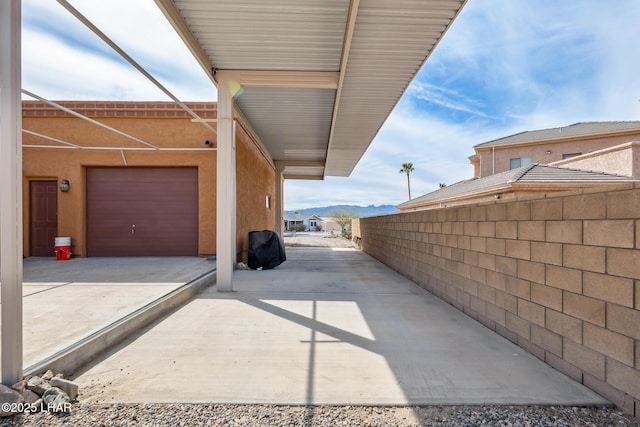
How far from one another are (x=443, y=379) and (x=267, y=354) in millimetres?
1570

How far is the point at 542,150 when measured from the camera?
20781 mm

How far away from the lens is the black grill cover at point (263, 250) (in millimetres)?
8141

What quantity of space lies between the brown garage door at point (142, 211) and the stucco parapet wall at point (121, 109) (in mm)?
1554

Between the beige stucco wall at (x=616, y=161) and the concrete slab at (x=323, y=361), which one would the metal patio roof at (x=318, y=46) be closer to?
the concrete slab at (x=323, y=361)

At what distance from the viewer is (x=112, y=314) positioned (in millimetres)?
3703

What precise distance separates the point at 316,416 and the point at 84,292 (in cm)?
448

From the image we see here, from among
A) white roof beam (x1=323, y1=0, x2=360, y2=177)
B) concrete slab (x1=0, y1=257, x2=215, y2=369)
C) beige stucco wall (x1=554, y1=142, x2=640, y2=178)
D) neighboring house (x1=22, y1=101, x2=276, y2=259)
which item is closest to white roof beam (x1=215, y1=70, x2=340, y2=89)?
white roof beam (x1=323, y1=0, x2=360, y2=177)

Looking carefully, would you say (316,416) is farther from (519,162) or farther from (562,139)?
(562,139)

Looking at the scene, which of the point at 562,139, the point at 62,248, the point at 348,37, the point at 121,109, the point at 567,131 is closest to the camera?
the point at 348,37

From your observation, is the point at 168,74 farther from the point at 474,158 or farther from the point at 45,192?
the point at 474,158

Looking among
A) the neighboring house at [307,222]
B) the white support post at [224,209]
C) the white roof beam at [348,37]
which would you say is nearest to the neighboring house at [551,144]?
the white roof beam at [348,37]

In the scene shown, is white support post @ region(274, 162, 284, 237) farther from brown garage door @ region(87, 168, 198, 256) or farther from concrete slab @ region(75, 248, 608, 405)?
concrete slab @ region(75, 248, 608, 405)

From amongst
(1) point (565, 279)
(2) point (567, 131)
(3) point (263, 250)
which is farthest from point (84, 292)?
(2) point (567, 131)

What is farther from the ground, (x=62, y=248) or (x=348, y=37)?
(x=348, y=37)
